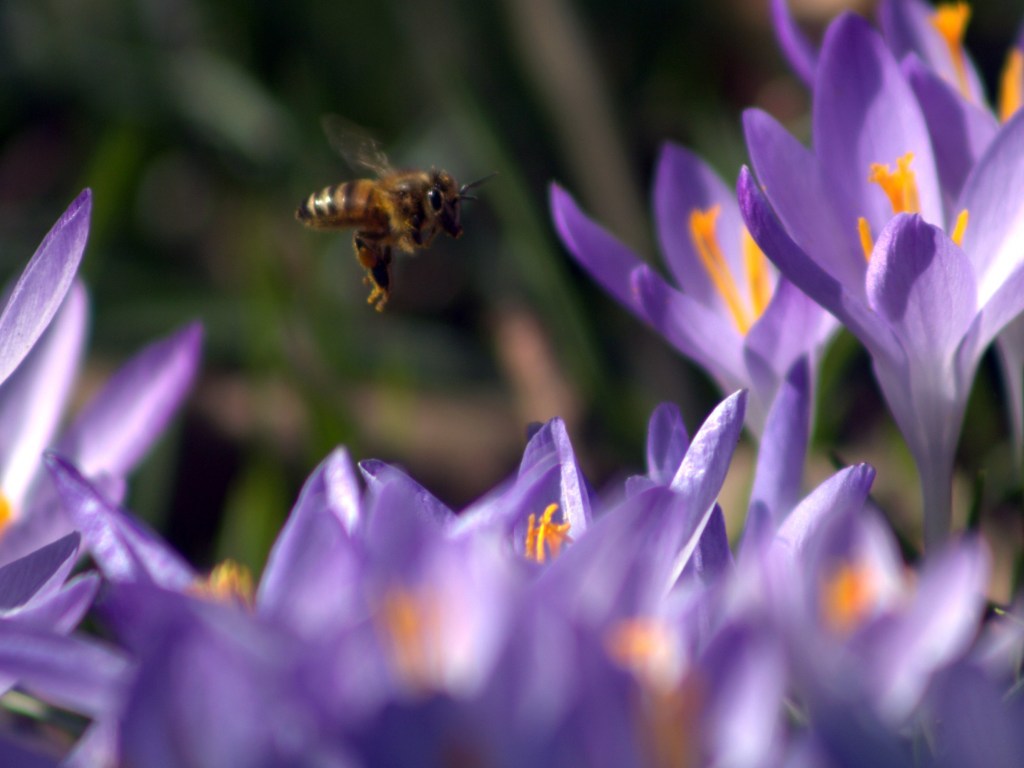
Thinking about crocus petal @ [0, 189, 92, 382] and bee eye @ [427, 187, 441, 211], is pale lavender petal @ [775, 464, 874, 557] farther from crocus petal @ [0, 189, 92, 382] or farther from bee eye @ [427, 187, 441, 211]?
bee eye @ [427, 187, 441, 211]

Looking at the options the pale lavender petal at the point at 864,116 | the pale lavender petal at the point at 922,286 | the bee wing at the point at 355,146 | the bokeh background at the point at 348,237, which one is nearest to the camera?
the pale lavender petal at the point at 922,286

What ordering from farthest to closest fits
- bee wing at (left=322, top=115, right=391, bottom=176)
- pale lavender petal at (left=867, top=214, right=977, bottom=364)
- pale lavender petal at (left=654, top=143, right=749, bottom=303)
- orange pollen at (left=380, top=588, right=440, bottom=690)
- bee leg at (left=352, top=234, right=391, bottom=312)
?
1. bee wing at (left=322, top=115, right=391, bottom=176)
2. bee leg at (left=352, top=234, right=391, bottom=312)
3. pale lavender petal at (left=654, top=143, right=749, bottom=303)
4. pale lavender petal at (left=867, top=214, right=977, bottom=364)
5. orange pollen at (left=380, top=588, right=440, bottom=690)

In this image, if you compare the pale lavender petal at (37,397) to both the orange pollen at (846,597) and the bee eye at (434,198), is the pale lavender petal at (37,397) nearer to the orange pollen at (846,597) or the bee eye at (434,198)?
the bee eye at (434,198)

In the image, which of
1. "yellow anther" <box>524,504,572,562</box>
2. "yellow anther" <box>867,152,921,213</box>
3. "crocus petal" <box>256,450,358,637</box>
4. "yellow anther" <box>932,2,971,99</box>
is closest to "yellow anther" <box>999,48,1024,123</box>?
"yellow anther" <box>932,2,971,99</box>

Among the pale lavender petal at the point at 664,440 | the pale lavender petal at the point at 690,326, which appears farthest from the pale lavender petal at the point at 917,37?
the pale lavender petal at the point at 664,440

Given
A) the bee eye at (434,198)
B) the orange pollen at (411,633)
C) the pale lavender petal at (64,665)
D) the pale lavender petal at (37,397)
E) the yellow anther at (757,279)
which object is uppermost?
the pale lavender petal at (64,665)

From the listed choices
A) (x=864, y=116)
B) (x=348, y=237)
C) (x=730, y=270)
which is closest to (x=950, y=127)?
(x=864, y=116)
